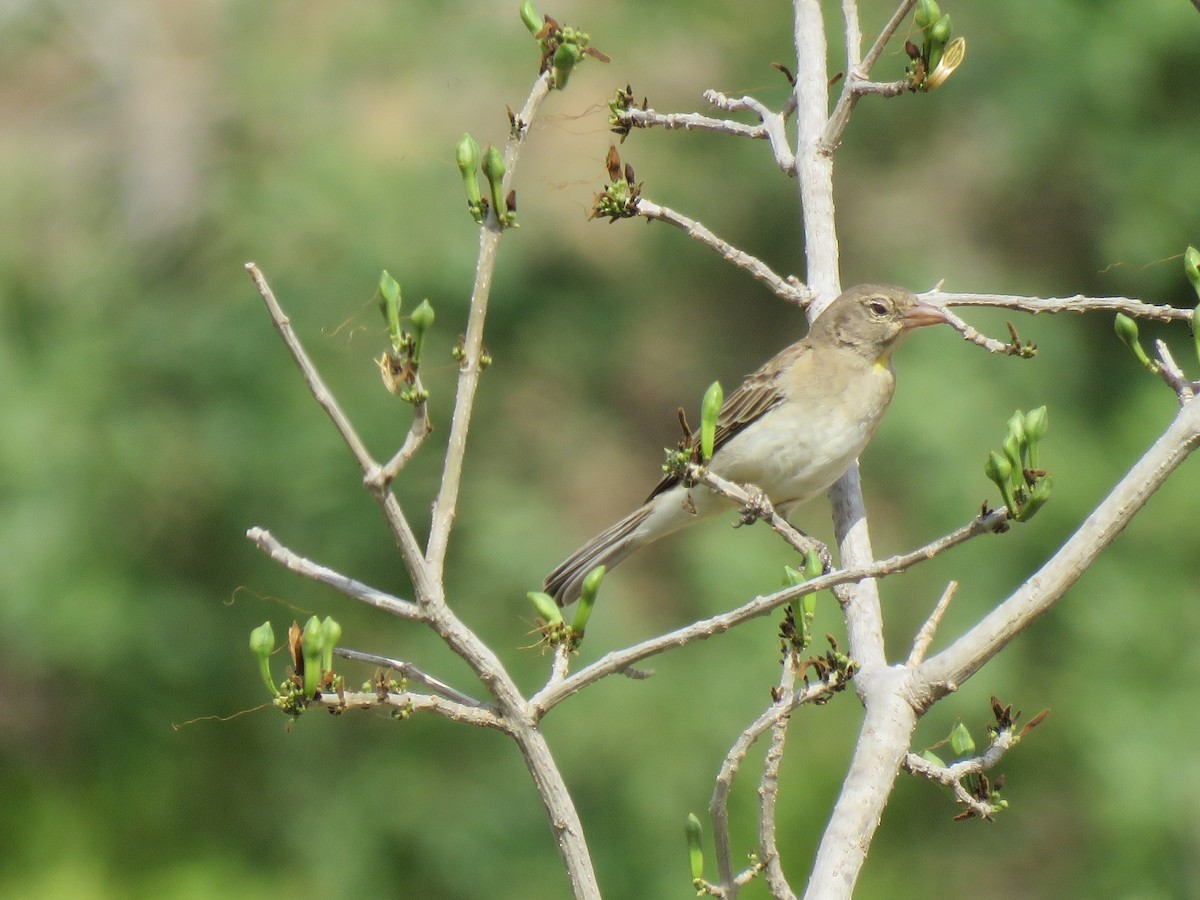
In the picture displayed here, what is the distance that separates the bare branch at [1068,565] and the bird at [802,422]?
208 centimetres

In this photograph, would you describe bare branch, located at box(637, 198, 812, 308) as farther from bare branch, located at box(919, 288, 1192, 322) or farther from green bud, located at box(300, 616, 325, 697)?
green bud, located at box(300, 616, 325, 697)

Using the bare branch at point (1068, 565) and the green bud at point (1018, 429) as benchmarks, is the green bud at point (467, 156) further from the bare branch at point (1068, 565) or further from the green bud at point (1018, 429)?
the bare branch at point (1068, 565)

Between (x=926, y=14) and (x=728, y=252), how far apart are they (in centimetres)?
86

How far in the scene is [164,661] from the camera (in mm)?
6977

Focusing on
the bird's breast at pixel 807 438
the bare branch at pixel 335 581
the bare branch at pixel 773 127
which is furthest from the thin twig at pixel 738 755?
the bird's breast at pixel 807 438

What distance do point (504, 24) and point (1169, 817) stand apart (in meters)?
5.23

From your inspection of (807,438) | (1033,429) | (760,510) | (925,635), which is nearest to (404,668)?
(925,635)

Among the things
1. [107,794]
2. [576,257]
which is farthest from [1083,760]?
[107,794]

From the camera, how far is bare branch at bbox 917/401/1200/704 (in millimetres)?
2248

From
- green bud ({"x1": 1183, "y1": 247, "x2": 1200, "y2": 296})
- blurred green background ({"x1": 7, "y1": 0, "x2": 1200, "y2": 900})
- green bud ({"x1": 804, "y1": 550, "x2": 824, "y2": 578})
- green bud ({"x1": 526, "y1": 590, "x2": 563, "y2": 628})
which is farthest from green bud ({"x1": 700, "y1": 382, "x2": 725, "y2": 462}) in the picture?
blurred green background ({"x1": 7, "y1": 0, "x2": 1200, "y2": 900})

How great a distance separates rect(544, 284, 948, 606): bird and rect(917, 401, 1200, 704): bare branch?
6.84ft

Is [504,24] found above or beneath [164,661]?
above

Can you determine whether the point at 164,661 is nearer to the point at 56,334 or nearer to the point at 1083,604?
the point at 56,334

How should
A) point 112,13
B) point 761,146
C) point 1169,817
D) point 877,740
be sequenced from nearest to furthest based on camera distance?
point 877,740 < point 1169,817 < point 761,146 < point 112,13
